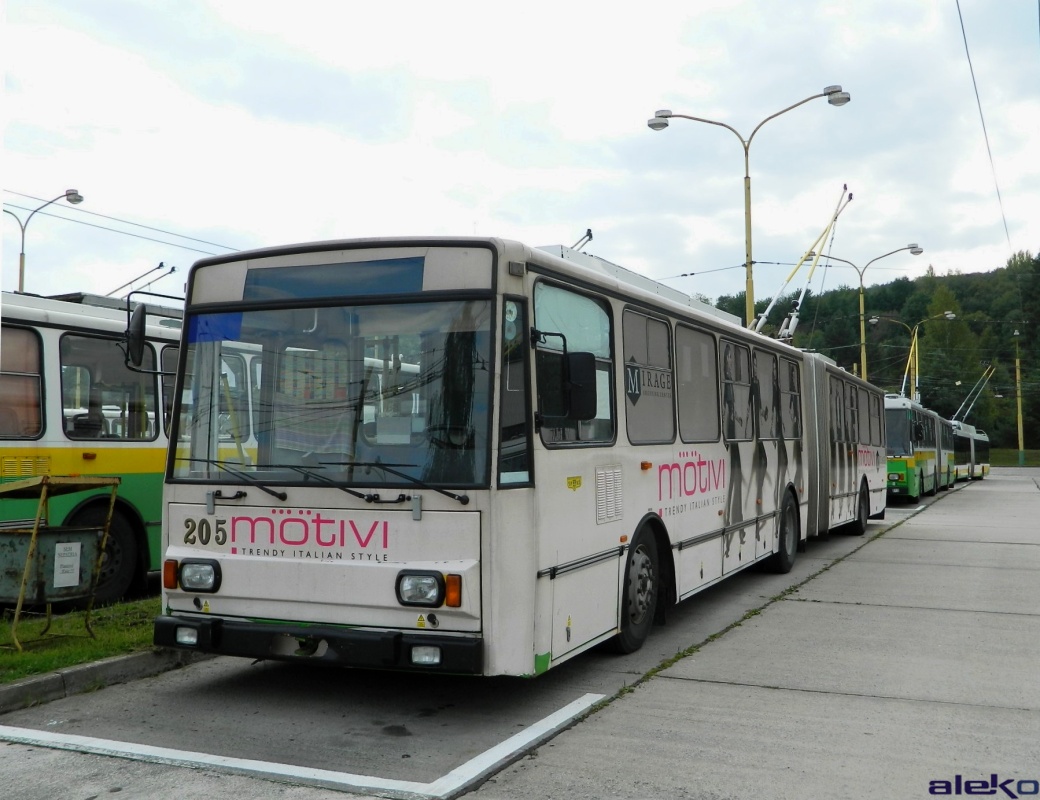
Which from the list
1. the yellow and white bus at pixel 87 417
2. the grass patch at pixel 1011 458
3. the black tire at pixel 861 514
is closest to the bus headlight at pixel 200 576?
the yellow and white bus at pixel 87 417

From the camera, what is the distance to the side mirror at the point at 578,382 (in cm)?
591

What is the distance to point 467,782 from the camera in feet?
15.5

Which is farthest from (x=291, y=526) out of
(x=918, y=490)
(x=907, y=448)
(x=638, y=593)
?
(x=918, y=490)

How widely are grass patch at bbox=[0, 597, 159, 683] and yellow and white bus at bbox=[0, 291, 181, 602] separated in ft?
3.61

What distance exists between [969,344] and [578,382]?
102932 millimetres

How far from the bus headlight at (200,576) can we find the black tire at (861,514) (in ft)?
44.1

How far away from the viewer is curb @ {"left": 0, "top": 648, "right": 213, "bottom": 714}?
19.5 feet

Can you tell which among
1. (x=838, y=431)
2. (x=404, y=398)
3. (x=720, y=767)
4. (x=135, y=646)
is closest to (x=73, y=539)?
(x=135, y=646)

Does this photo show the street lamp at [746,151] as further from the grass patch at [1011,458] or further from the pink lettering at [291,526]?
the grass patch at [1011,458]

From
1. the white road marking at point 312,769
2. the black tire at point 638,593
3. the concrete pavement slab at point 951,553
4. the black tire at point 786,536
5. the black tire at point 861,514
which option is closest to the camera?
the white road marking at point 312,769

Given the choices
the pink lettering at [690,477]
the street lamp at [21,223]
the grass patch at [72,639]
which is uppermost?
the street lamp at [21,223]

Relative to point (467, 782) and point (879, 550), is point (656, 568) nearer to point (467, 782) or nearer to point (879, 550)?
point (467, 782)

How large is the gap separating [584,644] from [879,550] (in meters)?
10.0

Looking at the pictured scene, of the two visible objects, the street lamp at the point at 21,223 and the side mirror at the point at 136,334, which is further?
the street lamp at the point at 21,223
